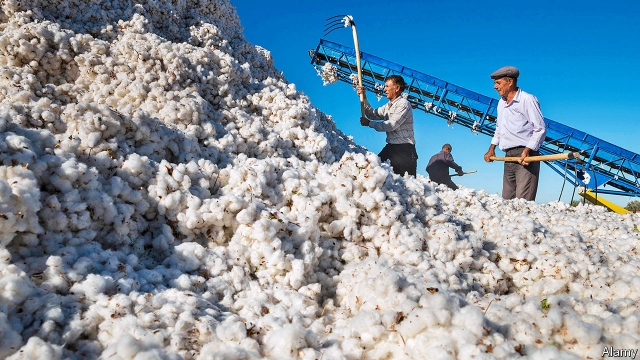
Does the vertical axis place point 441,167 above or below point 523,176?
above

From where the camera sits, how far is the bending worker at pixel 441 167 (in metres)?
7.76

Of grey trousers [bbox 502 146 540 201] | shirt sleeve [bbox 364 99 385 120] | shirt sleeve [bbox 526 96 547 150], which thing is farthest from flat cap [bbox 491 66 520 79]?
shirt sleeve [bbox 364 99 385 120]

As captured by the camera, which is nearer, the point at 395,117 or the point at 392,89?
the point at 395,117

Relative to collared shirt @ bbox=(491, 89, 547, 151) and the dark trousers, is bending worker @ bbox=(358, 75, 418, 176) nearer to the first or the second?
the dark trousers

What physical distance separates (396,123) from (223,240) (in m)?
3.02

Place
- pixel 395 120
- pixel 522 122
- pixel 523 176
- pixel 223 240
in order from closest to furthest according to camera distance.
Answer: pixel 223 240 → pixel 395 120 → pixel 522 122 → pixel 523 176

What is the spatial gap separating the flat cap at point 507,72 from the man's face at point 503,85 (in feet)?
0.15

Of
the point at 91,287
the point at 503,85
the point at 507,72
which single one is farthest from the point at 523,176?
the point at 91,287

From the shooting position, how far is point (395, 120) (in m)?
4.40

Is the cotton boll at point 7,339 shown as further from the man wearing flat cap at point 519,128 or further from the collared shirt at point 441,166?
the collared shirt at point 441,166

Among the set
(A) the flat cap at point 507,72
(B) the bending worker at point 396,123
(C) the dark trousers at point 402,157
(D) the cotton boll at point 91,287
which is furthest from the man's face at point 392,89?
(D) the cotton boll at point 91,287

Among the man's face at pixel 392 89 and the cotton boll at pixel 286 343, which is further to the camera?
the man's face at pixel 392 89

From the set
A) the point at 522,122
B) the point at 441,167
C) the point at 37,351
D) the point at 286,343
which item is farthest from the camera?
the point at 441,167

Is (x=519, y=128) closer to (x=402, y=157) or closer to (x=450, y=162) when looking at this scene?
(x=402, y=157)
